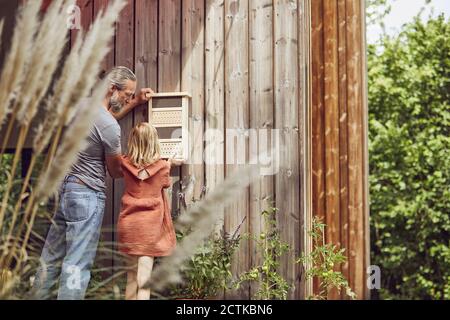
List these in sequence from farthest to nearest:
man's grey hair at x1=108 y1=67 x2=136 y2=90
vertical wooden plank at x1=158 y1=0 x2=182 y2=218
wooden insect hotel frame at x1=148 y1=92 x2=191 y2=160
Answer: vertical wooden plank at x1=158 y1=0 x2=182 y2=218 → wooden insect hotel frame at x1=148 y1=92 x2=191 y2=160 → man's grey hair at x1=108 y1=67 x2=136 y2=90

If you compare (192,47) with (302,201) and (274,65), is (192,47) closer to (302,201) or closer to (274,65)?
(274,65)

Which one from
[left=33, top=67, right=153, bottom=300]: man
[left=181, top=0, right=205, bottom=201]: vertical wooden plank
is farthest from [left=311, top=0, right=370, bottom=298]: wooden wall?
[left=33, top=67, right=153, bottom=300]: man

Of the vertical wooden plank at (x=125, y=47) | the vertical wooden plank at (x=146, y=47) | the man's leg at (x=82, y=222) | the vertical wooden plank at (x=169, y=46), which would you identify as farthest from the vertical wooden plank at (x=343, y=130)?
the man's leg at (x=82, y=222)

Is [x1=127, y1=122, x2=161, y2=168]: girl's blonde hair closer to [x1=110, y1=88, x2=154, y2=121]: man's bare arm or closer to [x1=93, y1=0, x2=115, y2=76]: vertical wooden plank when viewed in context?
[x1=110, y1=88, x2=154, y2=121]: man's bare arm

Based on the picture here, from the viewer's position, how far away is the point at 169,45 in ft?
15.6

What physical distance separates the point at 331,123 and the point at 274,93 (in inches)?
26.3

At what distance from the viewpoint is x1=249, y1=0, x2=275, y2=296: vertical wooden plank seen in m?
4.50

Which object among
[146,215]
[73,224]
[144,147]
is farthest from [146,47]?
[73,224]

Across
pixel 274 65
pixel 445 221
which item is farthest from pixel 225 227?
pixel 445 221

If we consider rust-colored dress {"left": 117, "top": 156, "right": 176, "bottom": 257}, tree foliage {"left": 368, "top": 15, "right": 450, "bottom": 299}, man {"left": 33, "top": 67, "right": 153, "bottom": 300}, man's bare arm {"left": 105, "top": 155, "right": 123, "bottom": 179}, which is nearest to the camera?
man {"left": 33, "top": 67, "right": 153, "bottom": 300}

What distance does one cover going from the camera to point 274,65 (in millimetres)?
4578

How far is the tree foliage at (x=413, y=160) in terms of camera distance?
25.9ft

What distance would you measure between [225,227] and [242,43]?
3.90ft

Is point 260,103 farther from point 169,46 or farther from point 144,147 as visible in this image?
point 144,147
